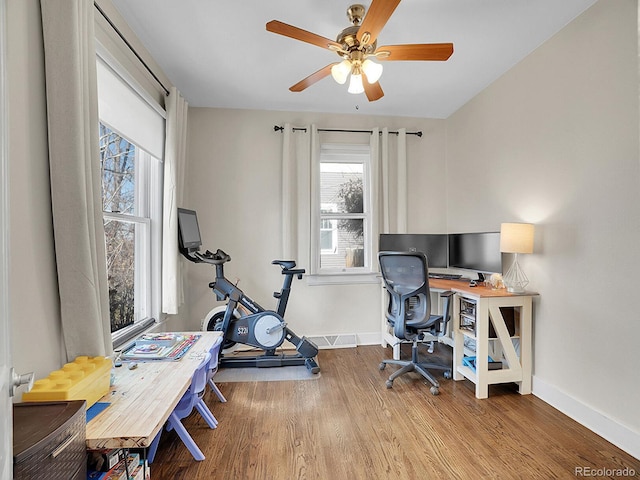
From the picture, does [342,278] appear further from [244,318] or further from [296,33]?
[296,33]

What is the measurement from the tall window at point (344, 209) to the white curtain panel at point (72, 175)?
2561mm

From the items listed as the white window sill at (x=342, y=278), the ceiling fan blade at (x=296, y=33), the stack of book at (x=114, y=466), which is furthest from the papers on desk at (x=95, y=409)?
the white window sill at (x=342, y=278)

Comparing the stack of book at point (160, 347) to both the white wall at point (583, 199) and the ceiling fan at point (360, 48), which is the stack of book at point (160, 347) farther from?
the white wall at point (583, 199)

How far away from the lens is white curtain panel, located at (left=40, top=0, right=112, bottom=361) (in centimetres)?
135

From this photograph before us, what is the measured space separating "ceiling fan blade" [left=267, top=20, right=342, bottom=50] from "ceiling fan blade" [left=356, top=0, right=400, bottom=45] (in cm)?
18

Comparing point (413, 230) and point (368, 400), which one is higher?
point (413, 230)

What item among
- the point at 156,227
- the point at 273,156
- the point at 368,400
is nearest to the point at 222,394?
the point at 368,400

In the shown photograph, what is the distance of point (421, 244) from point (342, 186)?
113 centimetres

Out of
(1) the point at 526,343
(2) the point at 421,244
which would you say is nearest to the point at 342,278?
(2) the point at 421,244

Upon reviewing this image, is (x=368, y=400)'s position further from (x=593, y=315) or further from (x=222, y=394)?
(x=593, y=315)

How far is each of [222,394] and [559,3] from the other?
3.61 m

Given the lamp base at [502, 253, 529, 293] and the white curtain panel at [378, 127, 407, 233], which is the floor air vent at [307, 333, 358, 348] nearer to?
the white curtain panel at [378, 127, 407, 233]

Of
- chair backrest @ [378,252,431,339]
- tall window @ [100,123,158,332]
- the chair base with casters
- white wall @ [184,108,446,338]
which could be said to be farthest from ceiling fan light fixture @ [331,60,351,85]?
the chair base with casters

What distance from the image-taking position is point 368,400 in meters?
2.46
